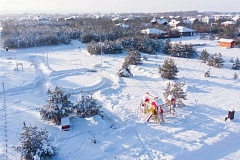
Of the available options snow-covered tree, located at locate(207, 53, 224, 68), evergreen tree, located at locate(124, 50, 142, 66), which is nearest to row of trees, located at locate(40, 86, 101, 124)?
evergreen tree, located at locate(124, 50, 142, 66)

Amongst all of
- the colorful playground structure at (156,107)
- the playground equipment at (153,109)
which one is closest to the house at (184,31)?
the colorful playground structure at (156,107)

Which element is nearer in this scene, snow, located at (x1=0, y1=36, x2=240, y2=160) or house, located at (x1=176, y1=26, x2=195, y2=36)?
snow, located at (x1=0, y1=36, x2=240, y2=160)

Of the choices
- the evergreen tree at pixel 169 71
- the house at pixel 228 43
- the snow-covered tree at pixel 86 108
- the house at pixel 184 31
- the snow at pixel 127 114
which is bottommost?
the snow at pixel 127 114

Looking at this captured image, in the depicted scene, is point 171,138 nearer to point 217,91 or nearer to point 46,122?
point 46,122

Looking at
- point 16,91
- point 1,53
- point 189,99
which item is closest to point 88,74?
point 16,91

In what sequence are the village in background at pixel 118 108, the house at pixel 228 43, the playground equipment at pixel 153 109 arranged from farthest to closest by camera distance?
the house at pixel 228 43, the playground equipment at pixel 153 109, the village in background at pixel 118 108

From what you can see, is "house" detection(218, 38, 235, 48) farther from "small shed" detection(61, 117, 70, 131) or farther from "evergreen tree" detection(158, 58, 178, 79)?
"small shed" detection(61, 117, 70, 131)

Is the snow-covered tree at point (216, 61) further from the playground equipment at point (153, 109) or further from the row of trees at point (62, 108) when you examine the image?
the row of trees at point (62, 108)

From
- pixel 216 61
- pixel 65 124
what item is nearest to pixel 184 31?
pixel 216 61

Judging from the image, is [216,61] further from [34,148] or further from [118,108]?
[34,148]
